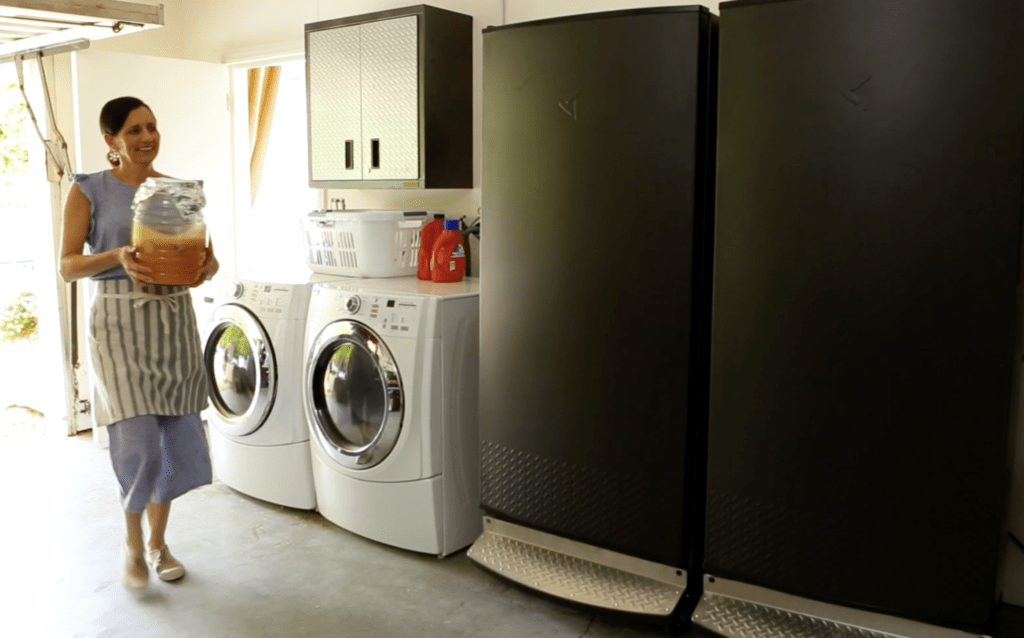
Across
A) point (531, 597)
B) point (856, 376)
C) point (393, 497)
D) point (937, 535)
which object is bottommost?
point (531, 597)

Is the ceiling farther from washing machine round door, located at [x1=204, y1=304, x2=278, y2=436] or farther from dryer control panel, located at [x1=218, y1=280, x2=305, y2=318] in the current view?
washing machine round door, located at [x1=204, y1=304, x2=278, y2=436]

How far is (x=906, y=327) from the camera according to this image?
2.03m

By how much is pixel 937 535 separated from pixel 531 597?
1.25 metres

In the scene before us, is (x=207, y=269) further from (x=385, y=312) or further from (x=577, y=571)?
(x=577, y=571)

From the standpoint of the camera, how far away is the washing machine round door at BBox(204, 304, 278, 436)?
3428mm

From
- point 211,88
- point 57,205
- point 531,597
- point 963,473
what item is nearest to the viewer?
point 963,473

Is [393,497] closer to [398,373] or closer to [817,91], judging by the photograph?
[398,373]

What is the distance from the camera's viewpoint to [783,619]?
2297mm

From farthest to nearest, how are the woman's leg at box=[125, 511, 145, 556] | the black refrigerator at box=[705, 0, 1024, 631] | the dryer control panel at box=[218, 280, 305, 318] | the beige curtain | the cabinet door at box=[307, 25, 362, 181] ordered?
the beige curtain, the cabinet door at box=[307, 25, 362, 181], the dryer control panel at box=[218, 280, 305, 318], the woman's leg at box=[125, 511, 145, 556], the black refrigerator at box=[705, 0, 1024, 631]

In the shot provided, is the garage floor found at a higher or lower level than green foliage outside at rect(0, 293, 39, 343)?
lower

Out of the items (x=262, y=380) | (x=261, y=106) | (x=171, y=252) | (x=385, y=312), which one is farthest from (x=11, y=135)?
(x=385, y=312)

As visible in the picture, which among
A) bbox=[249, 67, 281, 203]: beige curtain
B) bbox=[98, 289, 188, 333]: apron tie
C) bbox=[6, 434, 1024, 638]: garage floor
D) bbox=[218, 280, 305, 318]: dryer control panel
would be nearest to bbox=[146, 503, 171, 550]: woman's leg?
bbox=[6, 434, 1024, 638]: garage floor

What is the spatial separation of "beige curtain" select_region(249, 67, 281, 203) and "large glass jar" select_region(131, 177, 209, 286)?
3.22m

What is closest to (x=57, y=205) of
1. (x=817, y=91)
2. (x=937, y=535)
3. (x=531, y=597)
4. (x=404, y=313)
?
(x=404, y=313)
